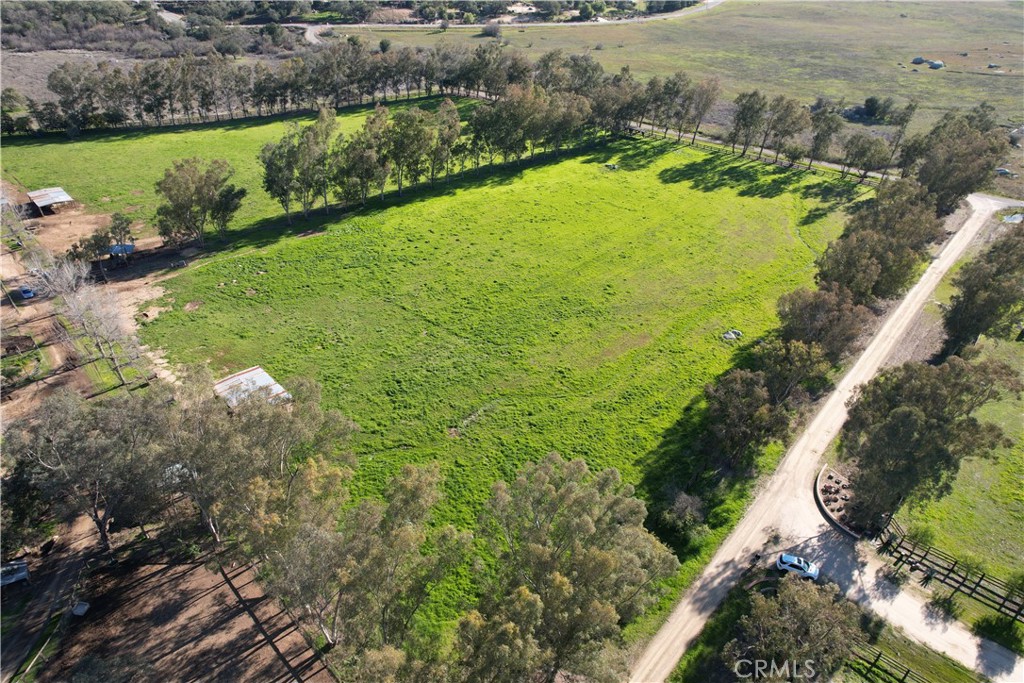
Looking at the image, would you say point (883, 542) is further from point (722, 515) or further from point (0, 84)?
point (0, 84)

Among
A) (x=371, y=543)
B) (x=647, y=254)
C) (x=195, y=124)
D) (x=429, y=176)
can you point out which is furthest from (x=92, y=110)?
(x=371, y=543)

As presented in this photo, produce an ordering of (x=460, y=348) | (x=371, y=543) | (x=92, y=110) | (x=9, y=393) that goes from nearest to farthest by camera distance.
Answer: (x=371, y=543) < (x=9, y=393) < (x=460, y=348) < (x=92, y=110)

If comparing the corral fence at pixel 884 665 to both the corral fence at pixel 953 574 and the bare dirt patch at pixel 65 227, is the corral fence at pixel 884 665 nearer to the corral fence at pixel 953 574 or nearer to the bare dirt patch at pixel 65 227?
the corral fence at pixel 953 574

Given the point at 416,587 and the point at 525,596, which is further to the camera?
the point at 416,587

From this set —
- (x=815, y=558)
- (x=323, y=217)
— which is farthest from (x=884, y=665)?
(x=323, y=217)

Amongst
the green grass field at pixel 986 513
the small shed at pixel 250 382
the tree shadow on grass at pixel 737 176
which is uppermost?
the tree shadow on grass at pixel 737 176

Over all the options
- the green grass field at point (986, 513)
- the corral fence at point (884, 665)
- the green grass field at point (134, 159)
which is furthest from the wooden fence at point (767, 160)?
the corral fence at point (884, 665)
